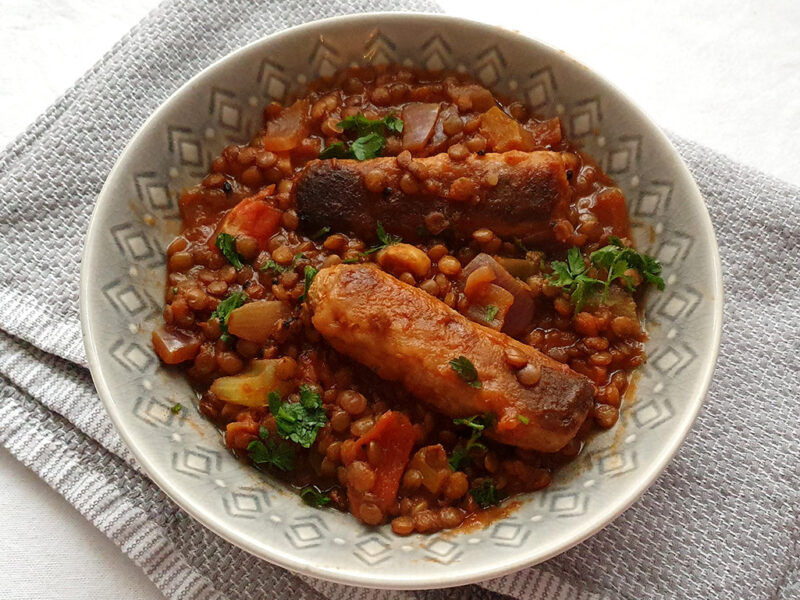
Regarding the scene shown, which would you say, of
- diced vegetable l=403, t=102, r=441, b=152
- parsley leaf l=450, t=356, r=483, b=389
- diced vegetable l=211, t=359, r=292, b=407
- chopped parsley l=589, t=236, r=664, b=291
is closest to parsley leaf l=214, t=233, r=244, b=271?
diced vegetable l=211, t=359, r=292, b=407

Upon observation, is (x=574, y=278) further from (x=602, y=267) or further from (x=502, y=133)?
(x=502, y=133)

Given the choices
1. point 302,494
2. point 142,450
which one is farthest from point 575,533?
point 142,450

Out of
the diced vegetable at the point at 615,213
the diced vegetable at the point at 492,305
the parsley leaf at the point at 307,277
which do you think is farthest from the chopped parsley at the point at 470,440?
the diced vegetable at the point at 615,213

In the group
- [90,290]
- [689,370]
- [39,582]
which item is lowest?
[39,582]

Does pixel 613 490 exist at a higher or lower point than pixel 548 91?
lower

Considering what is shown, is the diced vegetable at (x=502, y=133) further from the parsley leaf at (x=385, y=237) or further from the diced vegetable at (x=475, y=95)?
the parsley leaf at (x=385, y=237)

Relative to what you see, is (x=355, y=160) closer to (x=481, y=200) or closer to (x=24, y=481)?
(x=481, y=200)
